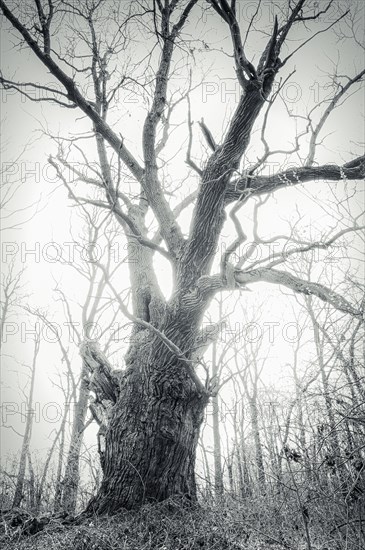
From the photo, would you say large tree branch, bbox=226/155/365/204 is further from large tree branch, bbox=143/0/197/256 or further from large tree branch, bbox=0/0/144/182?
large tree branch, bbox=0/0/144/182

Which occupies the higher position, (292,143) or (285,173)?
(292,143)

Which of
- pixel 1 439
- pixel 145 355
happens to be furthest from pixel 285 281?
pixel 1 439

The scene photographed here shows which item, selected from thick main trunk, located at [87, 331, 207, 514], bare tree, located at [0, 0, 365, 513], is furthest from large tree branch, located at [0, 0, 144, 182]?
thick main trunk, located at [87, 331, 207, 514]

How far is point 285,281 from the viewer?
381 cm

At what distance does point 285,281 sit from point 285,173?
5.24 feet

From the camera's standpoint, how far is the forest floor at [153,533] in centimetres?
256

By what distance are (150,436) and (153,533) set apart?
921 mm

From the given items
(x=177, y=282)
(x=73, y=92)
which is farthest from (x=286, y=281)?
(x=73, y=92)

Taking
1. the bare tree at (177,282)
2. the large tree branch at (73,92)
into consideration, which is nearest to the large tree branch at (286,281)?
the bare tree at (177,282)

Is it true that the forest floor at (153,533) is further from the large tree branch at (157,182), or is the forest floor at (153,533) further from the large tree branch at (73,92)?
the large tree branch at (73,92)

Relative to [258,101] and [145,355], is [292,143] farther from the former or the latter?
[145,355]

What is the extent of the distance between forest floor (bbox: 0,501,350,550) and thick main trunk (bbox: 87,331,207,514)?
22cm

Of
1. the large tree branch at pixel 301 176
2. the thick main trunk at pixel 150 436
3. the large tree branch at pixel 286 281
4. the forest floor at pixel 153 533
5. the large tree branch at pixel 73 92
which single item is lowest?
the forest floor at pixel 153 533

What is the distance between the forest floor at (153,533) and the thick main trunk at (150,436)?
22 cm
